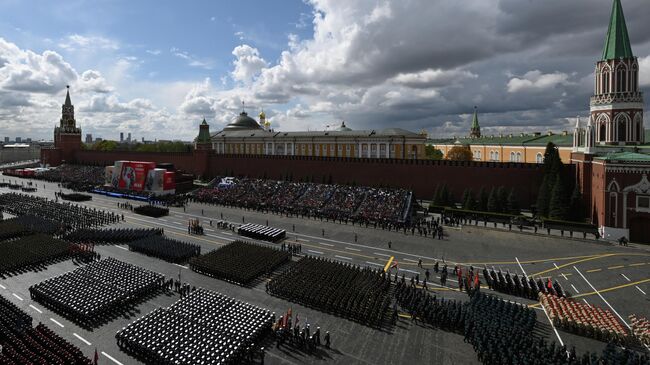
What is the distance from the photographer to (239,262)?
73.4 ft

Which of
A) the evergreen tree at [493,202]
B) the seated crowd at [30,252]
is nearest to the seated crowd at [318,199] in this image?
the evergreen tree at [493,202]

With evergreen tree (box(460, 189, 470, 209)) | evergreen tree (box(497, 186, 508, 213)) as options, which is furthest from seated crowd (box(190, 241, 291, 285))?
evergreen tree (box(497, 186, 508, 213))

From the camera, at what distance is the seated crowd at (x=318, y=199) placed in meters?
36.9

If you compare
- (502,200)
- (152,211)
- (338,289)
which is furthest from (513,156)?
(152,211)

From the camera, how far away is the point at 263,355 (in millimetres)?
13273

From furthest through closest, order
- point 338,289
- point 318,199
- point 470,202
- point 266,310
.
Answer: point 318,199, point 470,202, point 338,289, point 266,310

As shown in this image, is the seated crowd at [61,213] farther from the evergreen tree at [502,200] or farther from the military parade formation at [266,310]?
the evergreen tree at [502,200]

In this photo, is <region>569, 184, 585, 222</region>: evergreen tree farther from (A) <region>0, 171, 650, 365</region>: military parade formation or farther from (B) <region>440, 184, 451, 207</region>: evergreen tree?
(A) <region>0, 171, 650, 365</region>: military parade formation

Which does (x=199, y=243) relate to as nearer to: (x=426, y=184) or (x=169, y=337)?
(x=169, y=337)

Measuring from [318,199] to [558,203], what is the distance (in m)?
24.1

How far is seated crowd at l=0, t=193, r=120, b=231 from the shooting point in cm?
3347

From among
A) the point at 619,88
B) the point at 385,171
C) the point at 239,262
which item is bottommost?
the point at 239,262

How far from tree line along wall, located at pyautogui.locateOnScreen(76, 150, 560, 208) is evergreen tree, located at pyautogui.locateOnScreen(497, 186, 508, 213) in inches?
104

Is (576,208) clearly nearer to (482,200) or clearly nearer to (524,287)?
(482,200)
